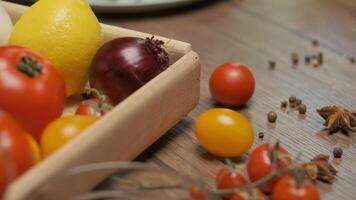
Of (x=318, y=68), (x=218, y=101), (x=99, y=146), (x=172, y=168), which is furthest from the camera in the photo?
(x=318, y=68)

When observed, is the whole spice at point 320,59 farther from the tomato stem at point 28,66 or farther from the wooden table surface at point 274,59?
the tomato stem at point 28,66

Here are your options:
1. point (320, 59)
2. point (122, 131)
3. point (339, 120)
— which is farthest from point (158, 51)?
point (320, 59)

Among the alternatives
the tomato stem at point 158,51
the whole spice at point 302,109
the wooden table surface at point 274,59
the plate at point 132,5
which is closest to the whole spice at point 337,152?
the wooden table surface at point 274,59

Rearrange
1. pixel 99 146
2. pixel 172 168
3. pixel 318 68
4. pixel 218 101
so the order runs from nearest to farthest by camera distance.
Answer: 1. pixel 99 146
2. pixel 172 168
3. pixel 218 101
4. pixel 318 68

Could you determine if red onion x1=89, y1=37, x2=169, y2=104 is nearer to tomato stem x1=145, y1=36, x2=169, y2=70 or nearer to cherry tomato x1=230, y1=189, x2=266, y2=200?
tomato stem x1=145, y1=36, x2=169, y2=70

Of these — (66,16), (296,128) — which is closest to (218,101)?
(296,128)

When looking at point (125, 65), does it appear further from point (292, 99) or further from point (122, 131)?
point (292, 99)

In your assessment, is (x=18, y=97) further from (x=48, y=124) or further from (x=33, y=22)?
(x=33, y=22)
